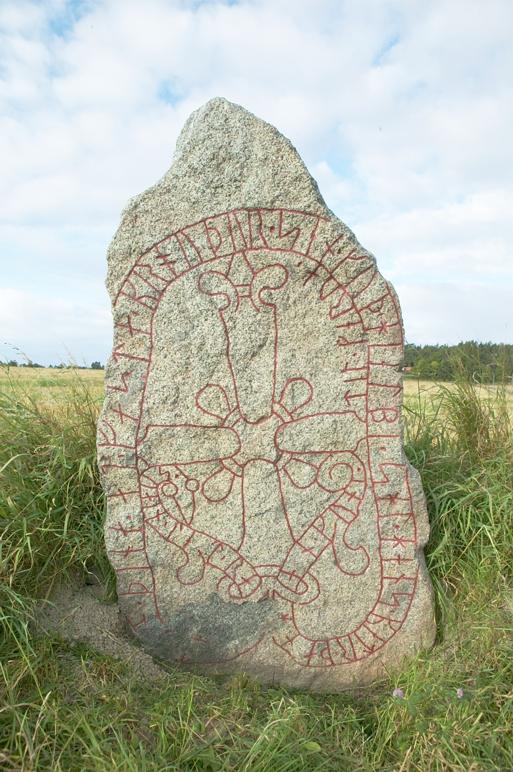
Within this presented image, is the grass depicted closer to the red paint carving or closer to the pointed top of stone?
the red paint carving

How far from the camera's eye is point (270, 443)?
268 cm

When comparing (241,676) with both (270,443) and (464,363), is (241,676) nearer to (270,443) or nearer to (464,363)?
(270,443)

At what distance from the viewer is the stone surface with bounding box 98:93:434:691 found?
265cm

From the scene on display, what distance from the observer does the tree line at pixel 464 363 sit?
359 centimetres

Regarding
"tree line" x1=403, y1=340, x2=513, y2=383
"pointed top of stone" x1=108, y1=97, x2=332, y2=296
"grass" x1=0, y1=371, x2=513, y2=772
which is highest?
"pointed top of stone" x1=108, y1=97, x2=332, y2=296

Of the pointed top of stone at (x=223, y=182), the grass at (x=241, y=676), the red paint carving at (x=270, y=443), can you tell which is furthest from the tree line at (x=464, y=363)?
the pointed top of stone at (x=223, y=182)

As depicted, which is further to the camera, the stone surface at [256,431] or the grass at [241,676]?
the stone surface at [256,431]

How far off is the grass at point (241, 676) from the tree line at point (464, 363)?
16 cm

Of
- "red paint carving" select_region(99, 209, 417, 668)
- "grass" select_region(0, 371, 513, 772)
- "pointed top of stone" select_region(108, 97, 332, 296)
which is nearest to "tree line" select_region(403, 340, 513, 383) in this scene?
"grass" select_region(0, 371, 513, 772)

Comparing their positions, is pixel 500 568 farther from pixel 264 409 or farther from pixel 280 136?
pixel 280 136

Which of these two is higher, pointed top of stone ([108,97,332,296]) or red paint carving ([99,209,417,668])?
pointed top of stone ([108,97,332,296])

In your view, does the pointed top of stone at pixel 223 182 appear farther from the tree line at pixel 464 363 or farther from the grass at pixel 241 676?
the tree line at pixel 464 363

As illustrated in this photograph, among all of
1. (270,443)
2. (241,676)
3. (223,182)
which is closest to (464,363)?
(270,443)

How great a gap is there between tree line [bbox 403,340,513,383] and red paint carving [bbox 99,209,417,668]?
957 mm
